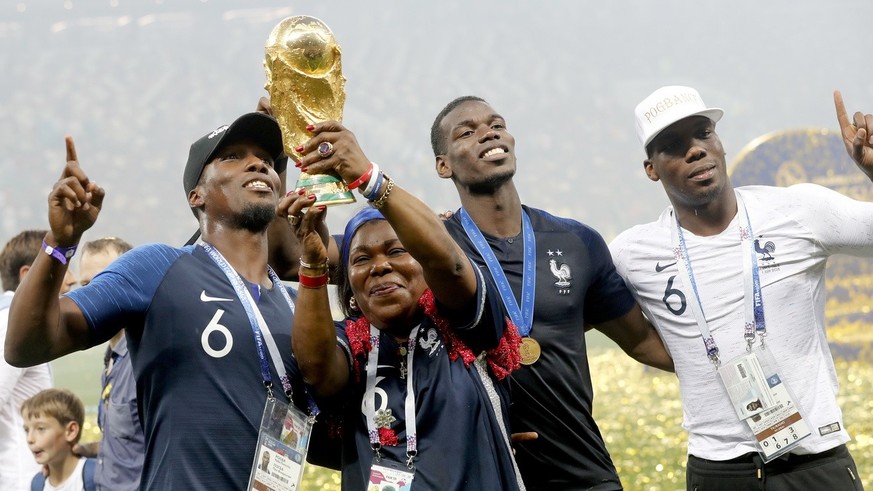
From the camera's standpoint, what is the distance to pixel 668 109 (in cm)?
370

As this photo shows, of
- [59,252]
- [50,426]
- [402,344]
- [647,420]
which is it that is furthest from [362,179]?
[647,420]

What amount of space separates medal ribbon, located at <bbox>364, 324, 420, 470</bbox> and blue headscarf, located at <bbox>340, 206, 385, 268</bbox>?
0.26m

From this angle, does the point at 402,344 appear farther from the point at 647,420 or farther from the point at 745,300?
the point at 647,420

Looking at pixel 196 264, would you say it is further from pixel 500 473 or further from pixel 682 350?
pixel 682 350

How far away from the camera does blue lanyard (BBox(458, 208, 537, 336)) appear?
3.41 metres

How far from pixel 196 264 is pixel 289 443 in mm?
618

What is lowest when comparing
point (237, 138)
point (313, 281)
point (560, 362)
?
point (560, 362)

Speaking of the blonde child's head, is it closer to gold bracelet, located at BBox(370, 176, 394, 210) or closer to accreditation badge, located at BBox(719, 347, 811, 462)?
gold bracelet, located at BBox(370, 176, 394, 210)

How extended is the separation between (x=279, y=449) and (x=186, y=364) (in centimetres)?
36

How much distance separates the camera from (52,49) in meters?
30.7

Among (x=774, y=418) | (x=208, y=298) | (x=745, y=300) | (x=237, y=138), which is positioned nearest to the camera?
(x=208, y=298)

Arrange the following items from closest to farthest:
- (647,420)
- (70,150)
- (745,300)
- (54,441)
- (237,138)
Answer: (70,150)
(237,138)
(745,300)
(54,441)
(647,420)

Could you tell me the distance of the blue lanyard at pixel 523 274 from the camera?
11.2 ft

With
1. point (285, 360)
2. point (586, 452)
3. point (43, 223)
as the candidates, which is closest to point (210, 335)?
point (285, 360)
